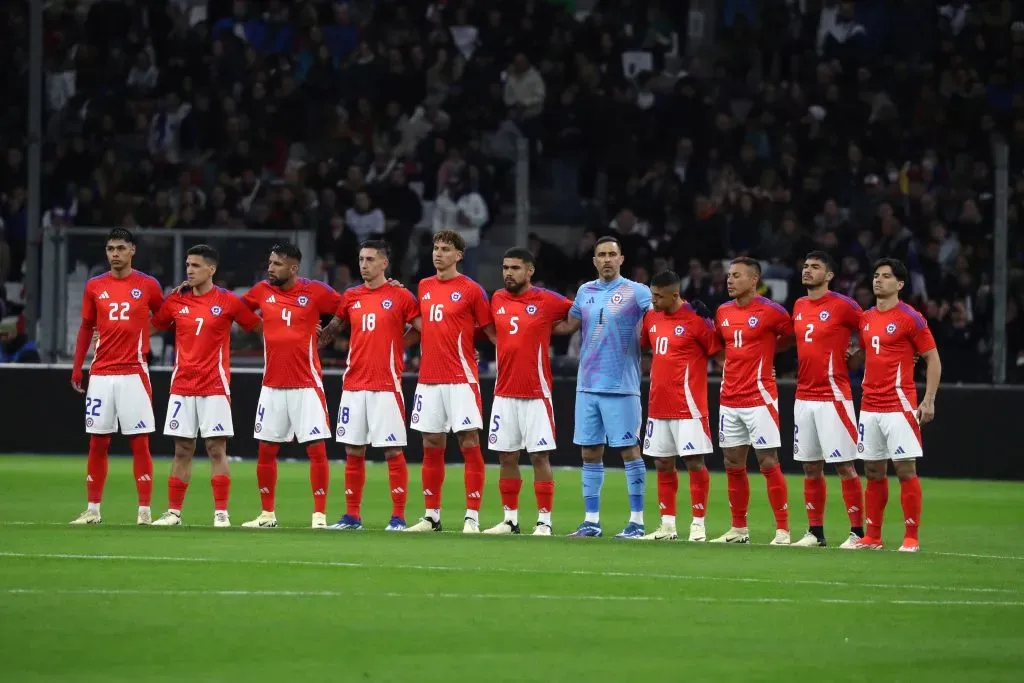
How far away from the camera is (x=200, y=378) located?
14227 millimetres

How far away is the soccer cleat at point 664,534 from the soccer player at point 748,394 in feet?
1.10

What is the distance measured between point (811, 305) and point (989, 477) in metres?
7.63

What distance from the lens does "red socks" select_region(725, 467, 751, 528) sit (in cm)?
1367

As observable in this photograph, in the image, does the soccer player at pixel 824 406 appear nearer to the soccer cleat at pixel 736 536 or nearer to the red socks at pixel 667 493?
the soccer cleat at pixel 736 536

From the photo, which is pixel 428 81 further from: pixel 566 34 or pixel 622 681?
pixel 622 681

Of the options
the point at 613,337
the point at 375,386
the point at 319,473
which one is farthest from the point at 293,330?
the point at 613,337

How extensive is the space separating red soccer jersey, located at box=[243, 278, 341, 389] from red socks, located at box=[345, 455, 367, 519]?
2.25ft

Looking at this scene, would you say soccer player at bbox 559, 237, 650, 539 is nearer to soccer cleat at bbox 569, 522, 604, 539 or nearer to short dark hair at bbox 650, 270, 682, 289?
soccer cleat at bbox 569, 522, 604, 539

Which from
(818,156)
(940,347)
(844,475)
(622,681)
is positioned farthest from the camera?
(818,156)

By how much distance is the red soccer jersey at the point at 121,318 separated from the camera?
1438cm

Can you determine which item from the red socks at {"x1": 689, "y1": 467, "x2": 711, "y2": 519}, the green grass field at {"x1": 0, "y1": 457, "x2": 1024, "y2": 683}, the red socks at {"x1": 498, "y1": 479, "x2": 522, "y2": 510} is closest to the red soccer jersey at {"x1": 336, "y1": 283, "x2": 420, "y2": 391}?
the red socks at {"x1": 498, "y1": 479, "x2": 522, "y2": 510}

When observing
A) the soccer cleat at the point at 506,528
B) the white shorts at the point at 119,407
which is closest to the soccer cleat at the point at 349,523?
the soccer cleat at the point at 506,528

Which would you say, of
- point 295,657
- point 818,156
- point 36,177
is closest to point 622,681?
point 295,657

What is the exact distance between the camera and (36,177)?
2128 cm
